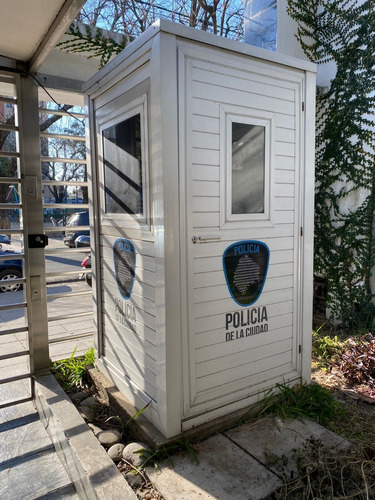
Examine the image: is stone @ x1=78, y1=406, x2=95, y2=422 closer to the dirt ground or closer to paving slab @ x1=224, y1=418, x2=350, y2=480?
paving slab @ x1=224, y1=418, x2=350, y2=480

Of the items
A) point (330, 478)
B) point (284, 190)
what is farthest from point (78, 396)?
point (284, 190)

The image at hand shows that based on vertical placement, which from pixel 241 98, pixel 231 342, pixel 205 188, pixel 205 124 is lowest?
pixel 231 342

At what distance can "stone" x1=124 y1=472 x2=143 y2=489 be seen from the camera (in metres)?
2.23

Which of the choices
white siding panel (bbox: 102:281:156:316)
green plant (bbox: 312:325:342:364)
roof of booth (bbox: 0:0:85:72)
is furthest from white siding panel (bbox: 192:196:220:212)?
green plant (bbox: 312:325:342:364)

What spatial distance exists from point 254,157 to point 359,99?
114 inches

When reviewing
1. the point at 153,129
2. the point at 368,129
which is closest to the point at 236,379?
the point at 153,129

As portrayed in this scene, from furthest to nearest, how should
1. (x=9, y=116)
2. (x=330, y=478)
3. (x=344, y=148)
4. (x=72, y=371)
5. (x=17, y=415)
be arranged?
(x=9, y=116)
(x=344, y=148)
(x=72, y=371)
(x=17, y=415)
(x=330, y=478)

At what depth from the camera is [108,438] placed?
2688 mm

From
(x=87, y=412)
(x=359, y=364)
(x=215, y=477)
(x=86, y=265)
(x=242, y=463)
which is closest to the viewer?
(x=215, y=477)

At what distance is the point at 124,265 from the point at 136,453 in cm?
135

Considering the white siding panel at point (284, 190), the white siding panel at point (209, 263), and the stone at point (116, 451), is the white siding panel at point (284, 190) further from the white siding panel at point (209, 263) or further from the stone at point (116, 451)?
the stone at point (116, 451)

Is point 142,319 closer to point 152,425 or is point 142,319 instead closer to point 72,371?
point 152,425

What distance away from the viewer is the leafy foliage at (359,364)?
140 inches

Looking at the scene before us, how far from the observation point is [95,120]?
3301 millimetres
